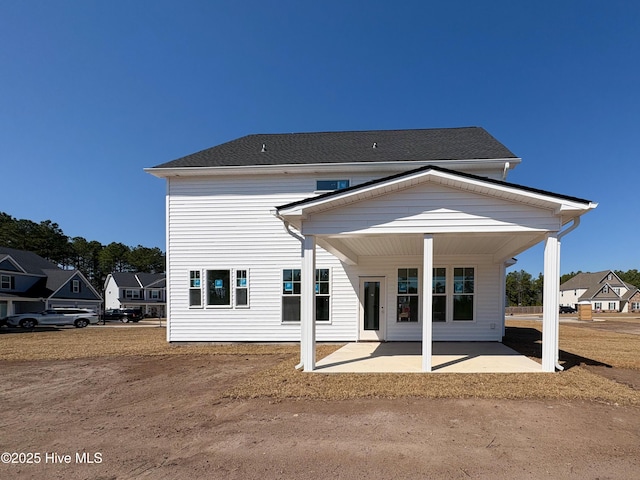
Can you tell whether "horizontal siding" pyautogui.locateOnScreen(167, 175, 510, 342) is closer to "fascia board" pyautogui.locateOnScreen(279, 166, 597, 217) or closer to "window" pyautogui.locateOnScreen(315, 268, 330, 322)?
"window" pyautogui.locateOnScreen(315, 268, 330, 322)

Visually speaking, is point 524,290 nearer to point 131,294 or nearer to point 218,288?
point 131,294

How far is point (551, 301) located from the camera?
7031 mm

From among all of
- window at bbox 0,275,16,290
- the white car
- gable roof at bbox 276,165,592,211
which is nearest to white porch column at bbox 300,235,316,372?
gable roof at bbox 276,165,592,211

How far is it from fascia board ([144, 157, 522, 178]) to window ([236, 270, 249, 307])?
348 cm

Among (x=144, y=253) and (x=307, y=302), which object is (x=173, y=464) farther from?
(x=144, y=253)

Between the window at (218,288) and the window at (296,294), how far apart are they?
6.47ft

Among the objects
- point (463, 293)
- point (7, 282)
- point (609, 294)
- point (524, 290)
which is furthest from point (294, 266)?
point (524, 290)

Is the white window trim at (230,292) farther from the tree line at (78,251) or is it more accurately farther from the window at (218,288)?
the tree line at (78,251)

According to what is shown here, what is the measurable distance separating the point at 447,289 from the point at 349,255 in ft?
12.5

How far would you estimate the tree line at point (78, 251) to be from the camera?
61594 millimetres

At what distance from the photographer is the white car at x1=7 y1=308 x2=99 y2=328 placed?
24.0 m

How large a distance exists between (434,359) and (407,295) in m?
3.51

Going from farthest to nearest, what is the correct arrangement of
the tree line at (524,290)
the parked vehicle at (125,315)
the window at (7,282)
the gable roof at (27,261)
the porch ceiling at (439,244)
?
1. the tree line at (524,290)
2. the parked vehicle at (125,315)
3. the gable roof at (27,261)
4. the window at (7,282)
5. the porch ceiling at (439,244)

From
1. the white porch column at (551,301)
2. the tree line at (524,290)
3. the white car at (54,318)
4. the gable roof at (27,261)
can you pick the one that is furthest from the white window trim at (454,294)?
the tree line at (524,290)
